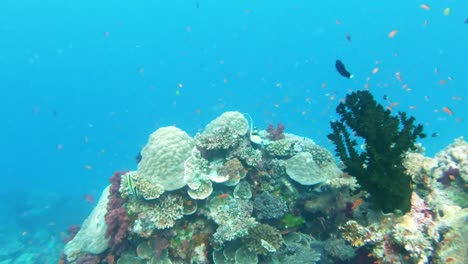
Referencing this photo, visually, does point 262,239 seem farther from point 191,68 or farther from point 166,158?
point 191,68

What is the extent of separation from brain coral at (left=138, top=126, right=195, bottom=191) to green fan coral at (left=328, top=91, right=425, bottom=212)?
12.7 ft

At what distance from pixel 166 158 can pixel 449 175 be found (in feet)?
21.0

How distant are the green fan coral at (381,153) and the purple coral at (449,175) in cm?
187

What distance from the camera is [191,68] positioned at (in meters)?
119

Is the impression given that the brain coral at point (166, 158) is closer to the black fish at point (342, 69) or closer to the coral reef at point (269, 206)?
the coral reef at point (269, 206)

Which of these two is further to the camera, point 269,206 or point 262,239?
point 269,206

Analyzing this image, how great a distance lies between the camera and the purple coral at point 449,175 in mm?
6785

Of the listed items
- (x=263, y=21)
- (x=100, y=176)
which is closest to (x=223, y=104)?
(x=100, y=176)

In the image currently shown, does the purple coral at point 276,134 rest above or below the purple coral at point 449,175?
above

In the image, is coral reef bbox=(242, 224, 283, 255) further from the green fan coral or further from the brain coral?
the green fan coral

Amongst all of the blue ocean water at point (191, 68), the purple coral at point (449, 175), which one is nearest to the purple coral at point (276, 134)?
the purple coral at point (449, 175)

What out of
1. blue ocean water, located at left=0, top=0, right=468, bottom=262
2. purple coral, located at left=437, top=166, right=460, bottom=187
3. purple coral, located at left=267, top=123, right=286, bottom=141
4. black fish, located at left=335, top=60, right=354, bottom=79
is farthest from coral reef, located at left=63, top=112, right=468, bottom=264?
blue ocean water, located at left=0, top=0, right=468, bottom=262

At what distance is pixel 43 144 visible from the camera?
91062 millimetres

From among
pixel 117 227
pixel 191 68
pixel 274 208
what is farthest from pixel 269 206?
pixel 191 68
